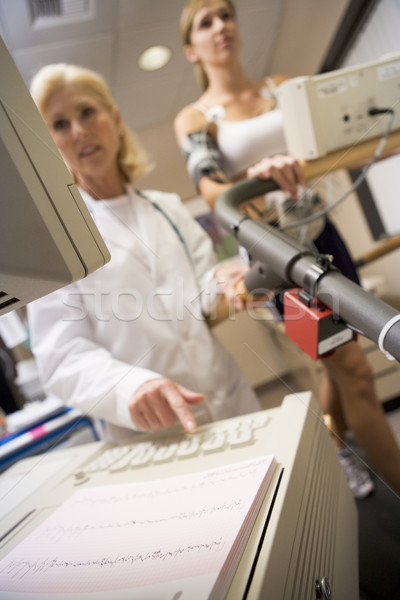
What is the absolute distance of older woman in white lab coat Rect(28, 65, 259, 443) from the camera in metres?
0.68

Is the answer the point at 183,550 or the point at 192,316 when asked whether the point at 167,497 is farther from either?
the point at 192,316

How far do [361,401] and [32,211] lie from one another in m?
0.80

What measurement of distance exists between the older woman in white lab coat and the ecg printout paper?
21cm

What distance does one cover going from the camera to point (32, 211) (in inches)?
11.6

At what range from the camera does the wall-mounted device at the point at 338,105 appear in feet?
2.58

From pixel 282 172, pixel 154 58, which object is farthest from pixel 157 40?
pixel 282 172

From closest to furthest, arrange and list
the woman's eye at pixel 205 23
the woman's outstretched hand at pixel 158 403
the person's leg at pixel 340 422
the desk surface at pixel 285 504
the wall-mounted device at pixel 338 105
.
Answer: the desk surface at pixel 285 504
the woman's outstretched hand at pixel 158 403
the wall-mounted device at pixel 338 105
the person's leg at pixel 340 422
the woman's eye at pixel 205 23

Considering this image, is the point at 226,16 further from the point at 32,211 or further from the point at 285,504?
the point at 285,504

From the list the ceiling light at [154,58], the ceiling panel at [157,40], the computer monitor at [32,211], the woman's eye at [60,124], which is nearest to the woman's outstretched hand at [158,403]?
the computer monitor at [32,211]

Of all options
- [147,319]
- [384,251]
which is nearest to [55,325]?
[147,319]

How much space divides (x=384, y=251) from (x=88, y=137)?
98 cm

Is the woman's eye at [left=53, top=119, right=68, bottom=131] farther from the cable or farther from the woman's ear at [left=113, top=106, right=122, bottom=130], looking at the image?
the cable

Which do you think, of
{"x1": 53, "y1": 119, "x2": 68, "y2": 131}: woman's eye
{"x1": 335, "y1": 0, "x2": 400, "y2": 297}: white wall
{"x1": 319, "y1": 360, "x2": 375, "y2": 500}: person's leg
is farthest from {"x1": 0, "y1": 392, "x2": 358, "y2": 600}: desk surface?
{"x1": 335, "y1": 0, "x2": 400, "y2": 297}: white wall

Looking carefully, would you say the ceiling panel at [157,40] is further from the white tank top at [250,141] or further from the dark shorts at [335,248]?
the dark shorts at [335,248]
